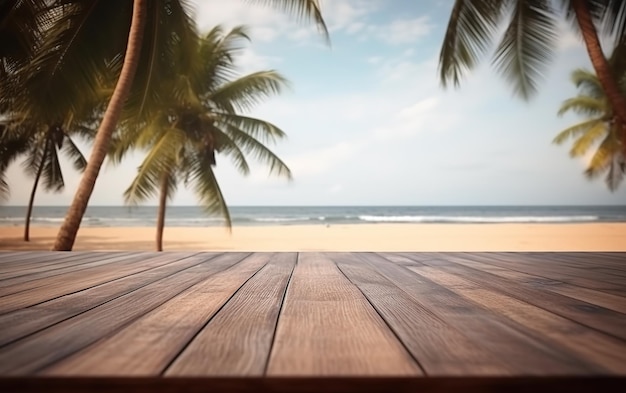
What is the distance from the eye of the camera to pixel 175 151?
6176 mm

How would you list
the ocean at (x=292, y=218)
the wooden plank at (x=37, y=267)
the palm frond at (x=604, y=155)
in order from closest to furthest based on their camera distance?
the wooden plank at (x=37, y=267), the palm frond at (x=604, y=155), the ocean at (x=292, y=218)

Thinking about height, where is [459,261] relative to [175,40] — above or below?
below

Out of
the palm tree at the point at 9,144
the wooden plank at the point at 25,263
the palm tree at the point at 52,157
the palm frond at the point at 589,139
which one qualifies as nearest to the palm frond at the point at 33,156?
the palm tree at the point at 52,157

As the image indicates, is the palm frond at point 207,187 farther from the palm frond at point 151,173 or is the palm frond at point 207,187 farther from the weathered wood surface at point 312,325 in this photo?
the weathered wood surface at point 312,325

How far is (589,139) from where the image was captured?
10922 mm

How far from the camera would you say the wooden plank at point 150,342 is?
63 centimetres

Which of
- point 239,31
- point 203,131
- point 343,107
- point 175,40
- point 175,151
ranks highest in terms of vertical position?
point 343,107

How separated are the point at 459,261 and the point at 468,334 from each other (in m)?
1.61

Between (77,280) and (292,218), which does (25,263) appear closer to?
(77,280)

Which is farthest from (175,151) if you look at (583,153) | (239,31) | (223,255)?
(583,153)

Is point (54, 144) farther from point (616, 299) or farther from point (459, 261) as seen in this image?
point (616, 299)

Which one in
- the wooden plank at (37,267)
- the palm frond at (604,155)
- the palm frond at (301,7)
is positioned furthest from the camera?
the palm frond at (604,155)

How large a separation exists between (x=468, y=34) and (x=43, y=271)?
17.0 ft

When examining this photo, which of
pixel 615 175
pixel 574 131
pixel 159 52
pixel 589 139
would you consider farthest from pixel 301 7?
pixel 615 175
